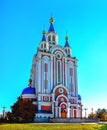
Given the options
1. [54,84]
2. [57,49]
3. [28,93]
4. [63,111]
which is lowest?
[63,111]

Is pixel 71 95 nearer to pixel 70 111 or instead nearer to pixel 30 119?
pixel 70 111

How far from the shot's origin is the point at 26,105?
47125mm

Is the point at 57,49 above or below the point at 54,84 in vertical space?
above

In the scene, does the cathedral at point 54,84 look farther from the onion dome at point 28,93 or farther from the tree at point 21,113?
the tree at point 21,113

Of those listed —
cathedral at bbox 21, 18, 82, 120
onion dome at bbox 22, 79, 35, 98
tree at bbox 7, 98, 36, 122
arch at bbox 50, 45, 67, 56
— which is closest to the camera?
tree at bbox 7, 98, 36, 122

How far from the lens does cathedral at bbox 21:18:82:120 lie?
54312 mm

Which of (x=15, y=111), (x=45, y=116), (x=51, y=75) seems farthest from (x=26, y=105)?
(x=51, y=75)

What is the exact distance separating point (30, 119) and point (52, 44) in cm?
2443

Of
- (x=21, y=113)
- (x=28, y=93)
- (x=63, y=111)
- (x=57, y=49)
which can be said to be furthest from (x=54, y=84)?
(x=21, y=113)

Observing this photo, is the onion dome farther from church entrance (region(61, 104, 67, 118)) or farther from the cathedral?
church entrance (region(61, 104, 67, 118))

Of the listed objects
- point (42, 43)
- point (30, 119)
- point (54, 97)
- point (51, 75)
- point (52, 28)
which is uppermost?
point (52, 28)

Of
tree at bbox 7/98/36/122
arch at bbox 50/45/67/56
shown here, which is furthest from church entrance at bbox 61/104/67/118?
arch at bbox 50/45/67/56

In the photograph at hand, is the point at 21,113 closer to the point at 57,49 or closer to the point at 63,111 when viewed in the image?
the point at 63,111

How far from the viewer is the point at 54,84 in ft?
187
